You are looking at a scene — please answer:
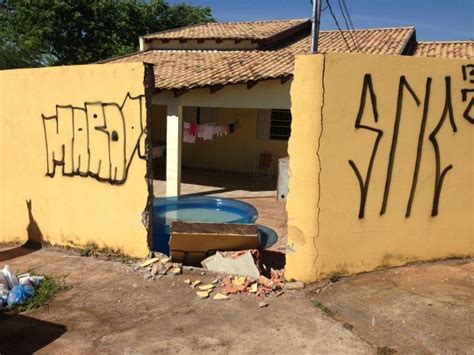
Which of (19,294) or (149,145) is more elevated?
(149,145)

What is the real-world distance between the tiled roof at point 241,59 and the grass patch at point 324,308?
7.20 m

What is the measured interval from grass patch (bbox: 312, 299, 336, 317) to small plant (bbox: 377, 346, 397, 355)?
0.71 meters

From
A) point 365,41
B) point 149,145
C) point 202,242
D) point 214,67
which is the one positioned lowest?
point 202,242

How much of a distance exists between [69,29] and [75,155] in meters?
23.1

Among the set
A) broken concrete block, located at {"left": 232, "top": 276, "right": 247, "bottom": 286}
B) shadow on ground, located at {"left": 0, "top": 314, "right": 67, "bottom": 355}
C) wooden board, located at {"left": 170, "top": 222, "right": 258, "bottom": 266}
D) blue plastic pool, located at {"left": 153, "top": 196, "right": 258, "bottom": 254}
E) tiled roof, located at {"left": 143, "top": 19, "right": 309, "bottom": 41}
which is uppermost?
tiled roof, located at {"left": 143, "top": 19, "right": 309, "bottom": 41}

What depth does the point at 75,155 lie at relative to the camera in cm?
646

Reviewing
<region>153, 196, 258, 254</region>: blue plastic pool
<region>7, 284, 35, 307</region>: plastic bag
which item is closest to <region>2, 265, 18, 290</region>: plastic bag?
<region>7, 284, 35, 307</region>: plastic bag

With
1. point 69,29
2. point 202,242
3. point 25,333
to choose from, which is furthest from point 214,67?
point 69,29

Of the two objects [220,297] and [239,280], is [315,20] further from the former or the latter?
[220,297]

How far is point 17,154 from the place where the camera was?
6977 mm

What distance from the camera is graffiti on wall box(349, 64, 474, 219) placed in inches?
196

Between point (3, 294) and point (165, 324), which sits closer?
point (165, 324)

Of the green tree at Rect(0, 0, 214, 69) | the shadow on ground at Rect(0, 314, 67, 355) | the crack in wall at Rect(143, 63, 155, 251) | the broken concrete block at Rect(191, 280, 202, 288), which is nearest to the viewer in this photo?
the shadow on ground at Rect(0, 314, 67, 355)

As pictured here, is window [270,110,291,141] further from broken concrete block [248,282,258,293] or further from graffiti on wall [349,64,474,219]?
broken concrete block [248,282,258,293]
